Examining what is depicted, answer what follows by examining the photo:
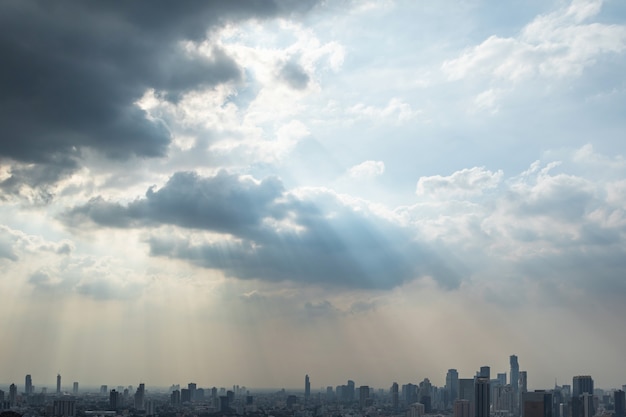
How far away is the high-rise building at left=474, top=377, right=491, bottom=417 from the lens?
156 m

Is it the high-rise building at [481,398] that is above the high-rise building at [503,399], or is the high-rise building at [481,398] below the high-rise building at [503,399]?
above

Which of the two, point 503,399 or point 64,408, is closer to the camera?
point 64,408

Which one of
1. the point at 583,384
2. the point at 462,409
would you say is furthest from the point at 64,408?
the point at 583,384

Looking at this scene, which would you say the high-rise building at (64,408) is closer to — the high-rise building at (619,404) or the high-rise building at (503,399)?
the high-rise building at (503,399)

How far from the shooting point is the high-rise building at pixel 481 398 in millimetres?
156312

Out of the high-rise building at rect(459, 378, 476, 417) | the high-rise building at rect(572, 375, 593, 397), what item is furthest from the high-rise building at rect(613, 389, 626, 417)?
the high-rise building at rect(459, 378, 476, 417)

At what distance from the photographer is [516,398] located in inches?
7421

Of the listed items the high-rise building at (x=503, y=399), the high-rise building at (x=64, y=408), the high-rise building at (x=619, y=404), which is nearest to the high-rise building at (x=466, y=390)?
the high-rise building at (x=503, y=399)

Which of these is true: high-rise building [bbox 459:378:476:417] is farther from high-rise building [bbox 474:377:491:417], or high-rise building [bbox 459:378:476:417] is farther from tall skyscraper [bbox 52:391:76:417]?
tall skyscraper [bbox 52:391:76:417]

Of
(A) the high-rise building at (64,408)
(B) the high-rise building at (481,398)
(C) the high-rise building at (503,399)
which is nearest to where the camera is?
(A) the high-rise building at (64,408)

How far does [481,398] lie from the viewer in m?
160

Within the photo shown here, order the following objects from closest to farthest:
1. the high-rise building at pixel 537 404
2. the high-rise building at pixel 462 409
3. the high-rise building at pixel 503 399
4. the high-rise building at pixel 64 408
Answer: the high-rise building at pixel 537 404
the high-rise building at pixel 64 408
the high-rise building at pixel 462 409
the high-rise building at pixel 503 399

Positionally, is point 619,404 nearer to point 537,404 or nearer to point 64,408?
point 537,404

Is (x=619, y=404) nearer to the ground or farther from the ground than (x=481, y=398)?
nearer to the ground
